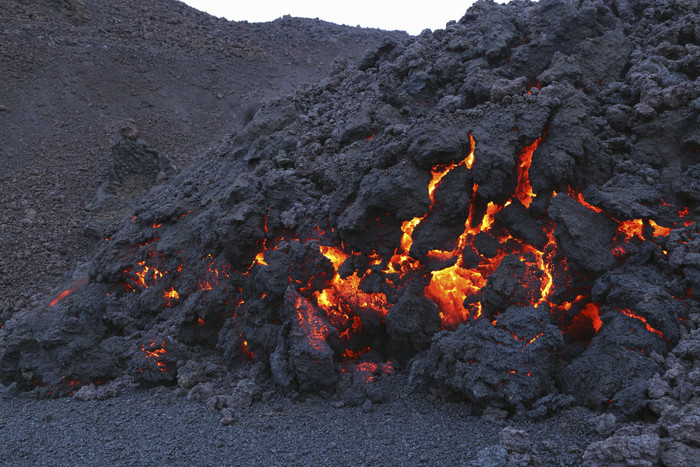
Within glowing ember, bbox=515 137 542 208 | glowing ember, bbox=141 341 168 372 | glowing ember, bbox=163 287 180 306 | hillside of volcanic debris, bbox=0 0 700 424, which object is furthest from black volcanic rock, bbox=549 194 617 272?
glowing ember, bbox=163 287 180 306

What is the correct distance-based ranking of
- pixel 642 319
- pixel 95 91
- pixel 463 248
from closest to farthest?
1. pixel 642 319
2. pixel 463 248
3. pixel 95 91

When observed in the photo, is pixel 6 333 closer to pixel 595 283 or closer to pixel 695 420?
pixel 595 283

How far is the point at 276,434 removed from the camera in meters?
5.25

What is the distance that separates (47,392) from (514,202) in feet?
21.9

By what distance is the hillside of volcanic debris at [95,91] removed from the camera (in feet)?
38.9

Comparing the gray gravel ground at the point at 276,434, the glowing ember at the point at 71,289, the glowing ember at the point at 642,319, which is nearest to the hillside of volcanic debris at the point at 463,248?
the glowing ember at the point at 642,319

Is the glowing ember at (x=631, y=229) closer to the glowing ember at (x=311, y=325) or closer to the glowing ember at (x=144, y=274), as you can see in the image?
the glowing ember at (x=311, y=325)

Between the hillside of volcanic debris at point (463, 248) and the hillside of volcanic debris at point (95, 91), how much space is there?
377 centimetres

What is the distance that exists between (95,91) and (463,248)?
54.0 ft

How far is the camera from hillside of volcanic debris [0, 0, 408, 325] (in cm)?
1185

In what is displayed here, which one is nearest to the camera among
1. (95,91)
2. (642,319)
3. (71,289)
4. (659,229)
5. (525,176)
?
(642,319)

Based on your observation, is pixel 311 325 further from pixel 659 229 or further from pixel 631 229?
pixel 659 229

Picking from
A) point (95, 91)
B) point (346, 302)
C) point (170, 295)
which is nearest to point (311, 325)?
point (346, 302)

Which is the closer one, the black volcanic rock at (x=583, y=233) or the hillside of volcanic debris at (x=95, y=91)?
the black volcanic rock at (x=583, y=233)
